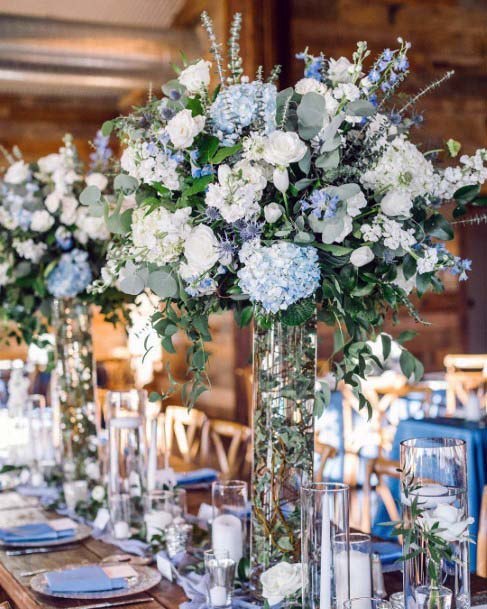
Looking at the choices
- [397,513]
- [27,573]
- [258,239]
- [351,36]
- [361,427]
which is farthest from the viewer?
[351,36]

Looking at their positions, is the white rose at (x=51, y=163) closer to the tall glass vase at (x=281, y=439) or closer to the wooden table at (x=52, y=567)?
the wooden table at (x=52, y=567)

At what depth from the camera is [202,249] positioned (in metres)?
1.54

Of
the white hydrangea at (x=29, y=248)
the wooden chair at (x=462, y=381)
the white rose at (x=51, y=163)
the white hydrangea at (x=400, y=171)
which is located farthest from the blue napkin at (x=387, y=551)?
the wooden chair at (x=462, y=381)

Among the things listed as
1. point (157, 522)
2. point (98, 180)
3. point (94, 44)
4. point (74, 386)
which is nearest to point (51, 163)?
point (98, 180)

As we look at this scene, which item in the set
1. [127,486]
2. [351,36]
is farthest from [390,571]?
[351,36]

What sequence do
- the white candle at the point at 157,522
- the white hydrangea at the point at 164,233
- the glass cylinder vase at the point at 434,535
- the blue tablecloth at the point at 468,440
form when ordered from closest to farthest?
the glass cylinder vase at the point at 434,535, the white hydrangea at the point at 164,233, the white candle at the point at 157,522, the blue tablecloth at the point at 468,440

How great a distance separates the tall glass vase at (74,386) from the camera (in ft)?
8.70

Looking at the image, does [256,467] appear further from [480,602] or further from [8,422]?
[8,422]

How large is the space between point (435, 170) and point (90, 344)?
4.45 ft

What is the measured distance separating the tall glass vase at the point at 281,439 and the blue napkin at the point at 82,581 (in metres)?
0.29

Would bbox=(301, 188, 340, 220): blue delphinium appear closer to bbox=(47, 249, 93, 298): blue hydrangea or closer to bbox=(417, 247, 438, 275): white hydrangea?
bbox=(417, 247, 438, 275): white hydrangea

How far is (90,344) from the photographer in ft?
8.94

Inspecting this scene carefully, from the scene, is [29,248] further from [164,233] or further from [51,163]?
[164,233]

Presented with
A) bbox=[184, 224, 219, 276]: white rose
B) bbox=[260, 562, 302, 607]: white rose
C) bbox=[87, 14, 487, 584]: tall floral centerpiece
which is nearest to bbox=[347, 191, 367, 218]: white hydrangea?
bbox=[87, 14, 487, 584]: tall floral centerpiece
